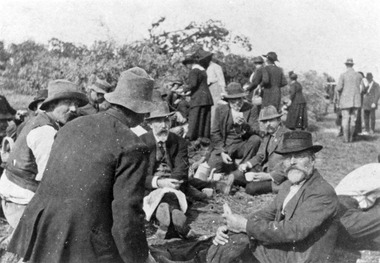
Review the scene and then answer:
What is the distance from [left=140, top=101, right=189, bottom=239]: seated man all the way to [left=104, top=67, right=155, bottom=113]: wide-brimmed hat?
2.37 meters

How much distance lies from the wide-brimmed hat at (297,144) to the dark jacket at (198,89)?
605 cm

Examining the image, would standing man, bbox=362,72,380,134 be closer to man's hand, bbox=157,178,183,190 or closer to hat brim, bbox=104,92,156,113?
man's hand, bbox=157,178,183,190

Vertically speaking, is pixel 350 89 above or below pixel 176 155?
above

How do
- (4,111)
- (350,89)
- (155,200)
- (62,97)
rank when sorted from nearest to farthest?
(62,97) < (155,200) < (4,111) < (350,89)

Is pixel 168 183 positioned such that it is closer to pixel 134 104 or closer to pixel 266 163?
pixel 266 163

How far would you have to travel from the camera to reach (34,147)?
14.4 feet

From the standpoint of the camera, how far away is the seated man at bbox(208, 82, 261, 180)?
849 cm

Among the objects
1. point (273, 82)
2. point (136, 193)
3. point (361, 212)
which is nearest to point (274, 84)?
point (273, 82)

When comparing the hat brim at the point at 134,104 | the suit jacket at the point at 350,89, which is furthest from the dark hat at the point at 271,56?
the hat brim at the point at 134,104

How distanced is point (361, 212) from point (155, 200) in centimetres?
237

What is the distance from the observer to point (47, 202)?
10.9ft

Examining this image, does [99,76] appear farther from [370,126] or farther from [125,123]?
[370,126]

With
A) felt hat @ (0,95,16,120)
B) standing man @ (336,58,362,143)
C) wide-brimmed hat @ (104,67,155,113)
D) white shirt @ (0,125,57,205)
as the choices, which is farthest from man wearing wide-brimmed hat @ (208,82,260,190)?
wide-brimmed hat @ (104,67,155,113)

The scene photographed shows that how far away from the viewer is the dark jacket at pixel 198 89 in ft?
33.6
